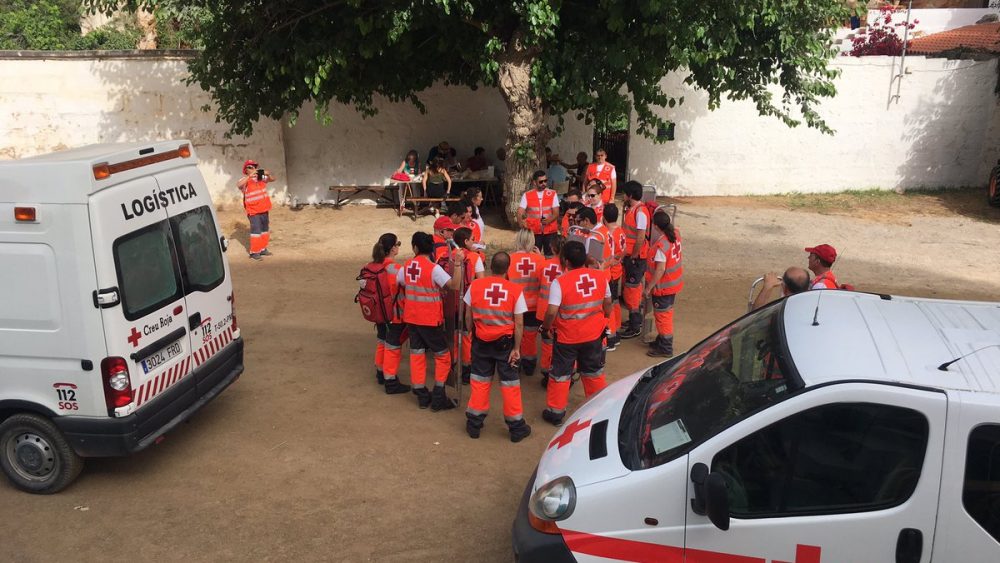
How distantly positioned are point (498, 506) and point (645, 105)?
8.60 metres

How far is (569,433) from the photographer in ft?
15.4

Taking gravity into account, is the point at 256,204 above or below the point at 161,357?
above

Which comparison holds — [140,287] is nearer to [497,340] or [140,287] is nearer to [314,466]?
[314,466]

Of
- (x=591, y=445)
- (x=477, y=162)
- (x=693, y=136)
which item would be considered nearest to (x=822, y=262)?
(x=591, y=445)

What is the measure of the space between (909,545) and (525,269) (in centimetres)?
429

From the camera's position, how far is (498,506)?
5648mm

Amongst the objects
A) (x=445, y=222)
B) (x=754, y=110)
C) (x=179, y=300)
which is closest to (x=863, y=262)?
(x=754, y=110)

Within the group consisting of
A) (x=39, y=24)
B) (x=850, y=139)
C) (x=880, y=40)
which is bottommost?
(x=850, y=139)

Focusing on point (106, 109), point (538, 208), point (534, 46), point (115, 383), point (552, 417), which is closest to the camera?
point (115, 383)

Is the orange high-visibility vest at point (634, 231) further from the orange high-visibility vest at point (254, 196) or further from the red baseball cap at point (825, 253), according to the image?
the orange high-visibility vest at point (254, 196)

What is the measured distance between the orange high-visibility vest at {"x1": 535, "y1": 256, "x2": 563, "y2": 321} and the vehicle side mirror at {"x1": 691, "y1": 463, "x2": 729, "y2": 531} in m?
3.38

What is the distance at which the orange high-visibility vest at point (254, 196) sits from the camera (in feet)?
38.9

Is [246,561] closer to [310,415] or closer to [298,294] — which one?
[310,415]

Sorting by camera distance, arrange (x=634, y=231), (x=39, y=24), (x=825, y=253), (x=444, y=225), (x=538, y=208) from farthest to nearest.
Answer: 1. (x=39, y=24)
2. (x=538, y=208)
3. (x=634, y=231)
4. (x=444, y=225)
5. (x=825, y=253)
